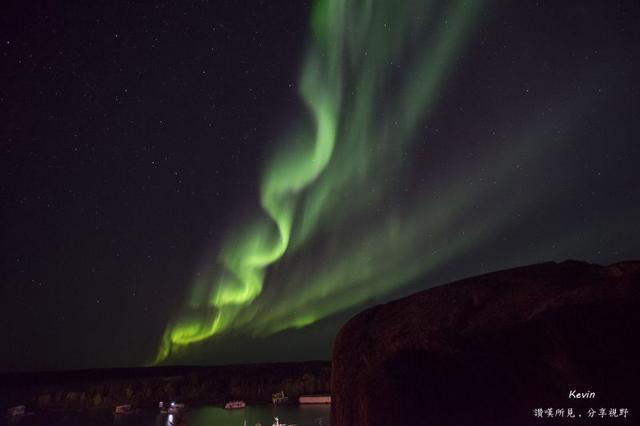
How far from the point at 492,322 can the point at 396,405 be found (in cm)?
220

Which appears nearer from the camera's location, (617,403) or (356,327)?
(617,403)

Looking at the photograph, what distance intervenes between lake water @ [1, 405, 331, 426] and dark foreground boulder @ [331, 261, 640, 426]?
132 feet

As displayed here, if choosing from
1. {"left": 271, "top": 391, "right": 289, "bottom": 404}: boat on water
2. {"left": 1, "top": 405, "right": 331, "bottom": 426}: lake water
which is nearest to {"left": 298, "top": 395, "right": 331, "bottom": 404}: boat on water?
{"left": 271, "top": 391, "right": 289, "bottom": 404}: boat on water

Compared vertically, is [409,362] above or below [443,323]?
below

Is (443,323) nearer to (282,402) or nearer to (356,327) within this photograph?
(356,327)

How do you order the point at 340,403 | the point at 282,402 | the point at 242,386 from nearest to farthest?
the point at 340,403, the point at 282,402, the point at 242,386

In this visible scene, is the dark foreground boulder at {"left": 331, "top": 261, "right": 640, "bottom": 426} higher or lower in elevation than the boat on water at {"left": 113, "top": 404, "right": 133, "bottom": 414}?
lower

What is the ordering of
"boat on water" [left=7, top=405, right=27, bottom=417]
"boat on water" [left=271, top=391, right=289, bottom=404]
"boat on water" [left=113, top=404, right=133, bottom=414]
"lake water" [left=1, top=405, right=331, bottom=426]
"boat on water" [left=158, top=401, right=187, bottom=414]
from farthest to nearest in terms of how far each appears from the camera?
1. "boat on water" [left=271, top=391, right=289, bottom=404]
2. "boat on water" [left=7, top=405, right=27, bottom=417]
3. "boat on water" [left=113, top=404, right=133, bottom=414]
4. "boat on water" [left=158, top=401, right=187, bottom=414]
5. "lake water" [left=1, top=405, right=331, bottom=426]

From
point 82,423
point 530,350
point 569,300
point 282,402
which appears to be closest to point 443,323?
point 530,350

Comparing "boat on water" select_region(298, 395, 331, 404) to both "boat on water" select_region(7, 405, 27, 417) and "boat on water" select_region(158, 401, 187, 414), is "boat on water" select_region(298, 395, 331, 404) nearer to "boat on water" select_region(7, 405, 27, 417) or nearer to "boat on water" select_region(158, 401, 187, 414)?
"boat on water" select_region(158, 401, 187, 414)

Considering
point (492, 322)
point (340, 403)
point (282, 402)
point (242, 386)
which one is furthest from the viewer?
point (242, 386)

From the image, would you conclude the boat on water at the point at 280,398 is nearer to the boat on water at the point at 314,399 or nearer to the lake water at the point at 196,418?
the boat on water at the point at 314,399

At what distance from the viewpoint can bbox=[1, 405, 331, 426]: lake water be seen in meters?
53.2

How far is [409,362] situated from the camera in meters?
9.12
